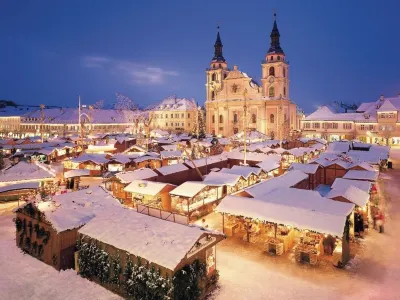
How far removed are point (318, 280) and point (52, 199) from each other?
12.4 meters

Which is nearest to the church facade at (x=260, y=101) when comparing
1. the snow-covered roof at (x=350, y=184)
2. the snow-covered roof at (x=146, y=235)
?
the snow-covered roof at (x=350, y=184)

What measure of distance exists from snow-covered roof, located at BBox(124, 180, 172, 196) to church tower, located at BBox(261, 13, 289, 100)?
188 feet

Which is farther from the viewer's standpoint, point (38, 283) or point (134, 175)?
point (134, 175)

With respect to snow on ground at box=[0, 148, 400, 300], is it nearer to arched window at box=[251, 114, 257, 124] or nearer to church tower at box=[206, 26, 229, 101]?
arched window at box=[251, 114, 257, 124]

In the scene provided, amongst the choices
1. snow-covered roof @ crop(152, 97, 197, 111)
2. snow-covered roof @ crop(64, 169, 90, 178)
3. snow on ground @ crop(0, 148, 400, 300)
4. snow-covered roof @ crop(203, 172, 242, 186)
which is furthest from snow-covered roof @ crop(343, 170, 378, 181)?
snow-covered roof @ crop(152, 97, 197, 111)

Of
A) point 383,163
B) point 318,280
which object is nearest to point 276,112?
point 383,163

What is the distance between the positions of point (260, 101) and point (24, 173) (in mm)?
58584

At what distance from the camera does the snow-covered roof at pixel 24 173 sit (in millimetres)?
24891

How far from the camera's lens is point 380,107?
65000 mm

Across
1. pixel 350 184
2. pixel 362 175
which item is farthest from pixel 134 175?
pixel 362 175

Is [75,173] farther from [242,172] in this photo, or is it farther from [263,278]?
[263,278]

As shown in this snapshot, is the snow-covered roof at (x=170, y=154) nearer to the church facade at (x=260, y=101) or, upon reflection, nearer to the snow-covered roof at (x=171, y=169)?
the snow-covered roof at (x=171, y=169)

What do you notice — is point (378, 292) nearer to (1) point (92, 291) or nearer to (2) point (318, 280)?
(2) point (318, 280)

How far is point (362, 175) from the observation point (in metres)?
24.4
